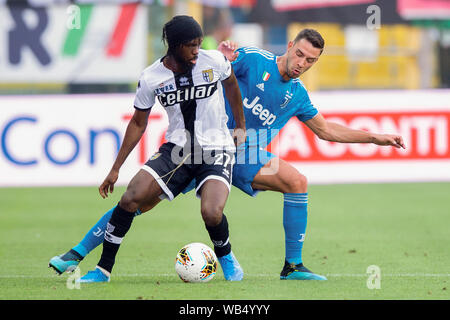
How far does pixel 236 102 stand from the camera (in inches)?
267

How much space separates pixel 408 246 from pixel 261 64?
267 cm

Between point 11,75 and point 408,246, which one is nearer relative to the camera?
point 408,246

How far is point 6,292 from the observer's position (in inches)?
244

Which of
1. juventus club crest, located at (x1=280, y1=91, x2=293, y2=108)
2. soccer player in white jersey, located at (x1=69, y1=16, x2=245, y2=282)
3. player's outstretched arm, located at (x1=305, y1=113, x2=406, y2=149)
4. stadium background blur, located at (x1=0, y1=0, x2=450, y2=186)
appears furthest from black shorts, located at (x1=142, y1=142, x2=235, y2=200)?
stadium background blur, located at (x1=0, y1=0, x2=450, y2=186)

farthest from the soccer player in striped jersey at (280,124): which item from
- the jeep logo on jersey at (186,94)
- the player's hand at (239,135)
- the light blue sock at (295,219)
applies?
the jeep logo on jersey at (186,94)

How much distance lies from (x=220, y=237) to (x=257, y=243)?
7.80 ft

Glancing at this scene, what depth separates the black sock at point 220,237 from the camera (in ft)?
21.8

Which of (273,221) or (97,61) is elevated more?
(97,61)

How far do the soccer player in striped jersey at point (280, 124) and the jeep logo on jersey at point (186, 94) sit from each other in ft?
1.95

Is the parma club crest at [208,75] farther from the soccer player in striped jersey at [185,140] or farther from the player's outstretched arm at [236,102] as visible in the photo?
the player's outstretched arm at [236,102]

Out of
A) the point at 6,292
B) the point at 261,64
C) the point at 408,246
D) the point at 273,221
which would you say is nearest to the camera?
the point at 6,292

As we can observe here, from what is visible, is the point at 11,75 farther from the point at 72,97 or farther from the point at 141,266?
the point at 141,266

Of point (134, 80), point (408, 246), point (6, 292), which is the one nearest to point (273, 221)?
point (408, 246)

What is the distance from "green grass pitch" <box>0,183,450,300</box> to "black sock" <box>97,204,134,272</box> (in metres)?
0.20
